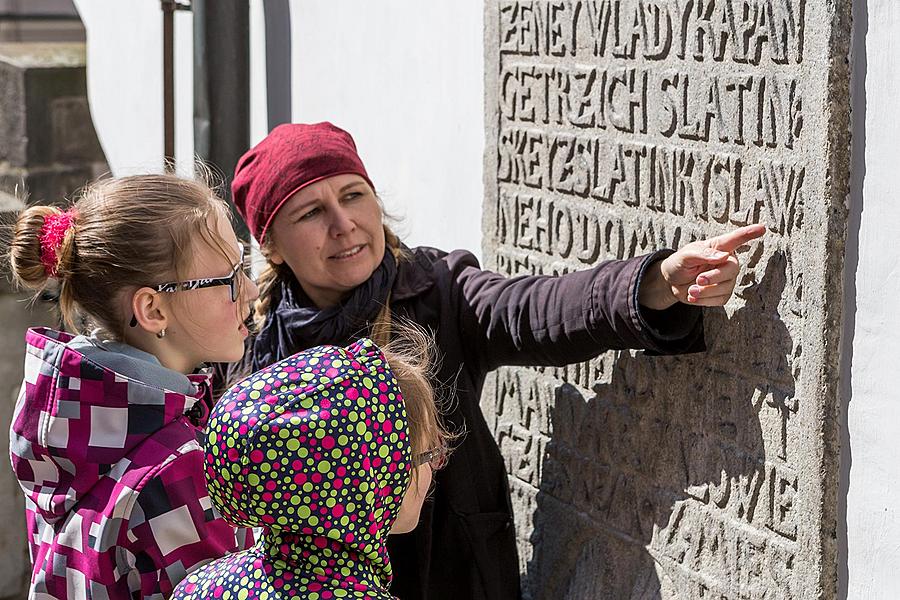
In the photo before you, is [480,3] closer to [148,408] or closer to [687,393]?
[687,393]

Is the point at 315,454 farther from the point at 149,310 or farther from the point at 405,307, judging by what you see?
the point at 405,307

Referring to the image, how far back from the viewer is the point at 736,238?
1901 mm

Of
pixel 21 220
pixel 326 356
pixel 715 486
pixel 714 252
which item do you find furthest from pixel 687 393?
pixel 21 220

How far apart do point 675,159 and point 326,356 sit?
85 cm

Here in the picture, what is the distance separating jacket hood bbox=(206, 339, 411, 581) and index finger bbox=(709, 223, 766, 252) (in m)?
0.62

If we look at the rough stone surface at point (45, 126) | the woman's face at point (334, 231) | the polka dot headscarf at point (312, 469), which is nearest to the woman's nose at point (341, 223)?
the woman's face at point (334, 231)

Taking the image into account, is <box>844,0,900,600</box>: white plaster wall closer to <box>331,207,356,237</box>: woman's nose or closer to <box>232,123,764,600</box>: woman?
<box>232,123,764,600</box>: woman

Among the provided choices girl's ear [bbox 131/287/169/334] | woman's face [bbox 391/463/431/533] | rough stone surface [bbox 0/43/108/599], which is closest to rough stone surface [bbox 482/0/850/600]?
woman's face [bbox 391/463/431/533]

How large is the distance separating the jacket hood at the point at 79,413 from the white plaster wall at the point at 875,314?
0.99 m

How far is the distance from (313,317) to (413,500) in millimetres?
725

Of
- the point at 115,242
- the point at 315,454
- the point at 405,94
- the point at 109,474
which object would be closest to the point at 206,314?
the point at 115,242

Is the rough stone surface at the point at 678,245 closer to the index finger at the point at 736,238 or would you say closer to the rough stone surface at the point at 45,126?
the index finger at the point at 736,238

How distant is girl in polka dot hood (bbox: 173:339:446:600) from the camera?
1452 millimetres

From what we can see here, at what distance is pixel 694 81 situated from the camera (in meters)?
2.05
